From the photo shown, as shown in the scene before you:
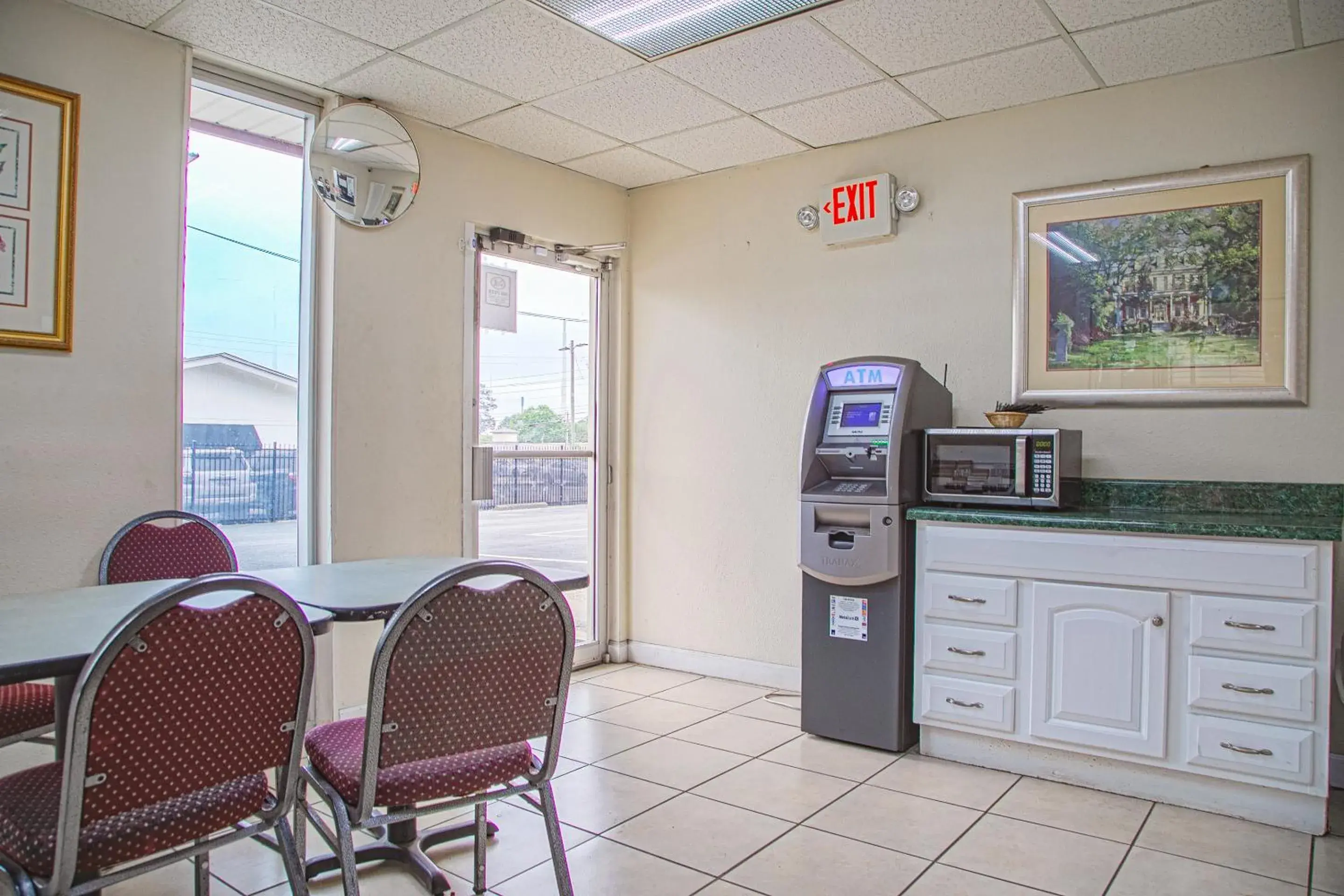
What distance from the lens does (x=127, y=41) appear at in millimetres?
3062

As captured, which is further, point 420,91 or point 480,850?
point 420,91

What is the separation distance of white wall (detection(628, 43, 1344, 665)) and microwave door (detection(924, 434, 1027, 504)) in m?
0.45

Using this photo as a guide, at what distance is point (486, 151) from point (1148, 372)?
3.07 m

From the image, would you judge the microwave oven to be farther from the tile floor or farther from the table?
the table

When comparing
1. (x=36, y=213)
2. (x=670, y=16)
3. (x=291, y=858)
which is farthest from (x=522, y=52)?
(x=291, y=858)

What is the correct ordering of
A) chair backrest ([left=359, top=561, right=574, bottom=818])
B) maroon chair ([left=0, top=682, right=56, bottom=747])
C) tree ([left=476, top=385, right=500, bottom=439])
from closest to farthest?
1. chair backrest ([left=359, top=561, right=574, bottom=818])
2. maroon chair ([left=0, top=682, right=56, bottom=747])
3. tree ([left=476, top=385, right=500, bottom=439])

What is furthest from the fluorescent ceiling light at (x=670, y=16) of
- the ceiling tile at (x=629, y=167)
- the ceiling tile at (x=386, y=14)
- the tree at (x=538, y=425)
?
the tree at (x=538, y=425)

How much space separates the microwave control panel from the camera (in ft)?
10.6

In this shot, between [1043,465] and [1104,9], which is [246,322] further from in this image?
[1104,9]

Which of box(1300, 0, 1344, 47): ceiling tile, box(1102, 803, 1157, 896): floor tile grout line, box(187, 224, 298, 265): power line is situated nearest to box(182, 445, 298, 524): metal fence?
box(187, 224, 298, 265): power line

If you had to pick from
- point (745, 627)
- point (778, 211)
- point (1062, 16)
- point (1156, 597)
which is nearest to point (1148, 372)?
point (1156, 597)

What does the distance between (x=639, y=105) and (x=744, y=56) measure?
64 centimetres

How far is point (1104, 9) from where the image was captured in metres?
2.88

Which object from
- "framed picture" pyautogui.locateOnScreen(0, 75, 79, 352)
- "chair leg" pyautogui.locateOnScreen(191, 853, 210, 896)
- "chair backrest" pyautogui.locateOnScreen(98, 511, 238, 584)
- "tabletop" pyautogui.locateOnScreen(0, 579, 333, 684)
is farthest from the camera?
"framed picture" pyautogui.locateOnScreen(0, 75, 79, 352)
